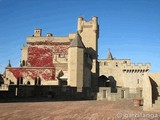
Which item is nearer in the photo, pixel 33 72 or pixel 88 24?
pixel 33 72

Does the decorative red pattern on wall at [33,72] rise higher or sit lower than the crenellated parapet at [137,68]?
lower

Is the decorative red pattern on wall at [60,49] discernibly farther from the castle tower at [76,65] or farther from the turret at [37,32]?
the castle tower at [76,65]

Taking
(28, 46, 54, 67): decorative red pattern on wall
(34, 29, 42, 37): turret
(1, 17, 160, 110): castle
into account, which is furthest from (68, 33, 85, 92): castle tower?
(34, 29, 42, 37): turret

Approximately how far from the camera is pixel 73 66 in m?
43.7

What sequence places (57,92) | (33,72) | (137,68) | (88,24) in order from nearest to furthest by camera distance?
(57,92), (33,72), (137,68), (88,24)

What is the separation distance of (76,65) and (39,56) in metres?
17.6

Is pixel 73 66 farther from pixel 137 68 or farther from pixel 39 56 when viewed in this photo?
pixel 137 68

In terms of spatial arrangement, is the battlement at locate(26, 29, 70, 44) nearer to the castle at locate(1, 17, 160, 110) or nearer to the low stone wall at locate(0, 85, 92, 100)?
the castle at locate(1, 17, 160, 110)

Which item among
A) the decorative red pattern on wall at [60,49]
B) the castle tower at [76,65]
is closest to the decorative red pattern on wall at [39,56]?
the decorative red pattern on wall at [60,49]

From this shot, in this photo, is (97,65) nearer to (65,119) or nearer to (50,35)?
(50,35)

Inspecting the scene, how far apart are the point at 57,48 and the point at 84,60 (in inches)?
571

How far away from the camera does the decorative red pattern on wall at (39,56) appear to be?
5856 cm

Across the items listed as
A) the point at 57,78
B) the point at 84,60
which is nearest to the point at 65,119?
the point at 84,60

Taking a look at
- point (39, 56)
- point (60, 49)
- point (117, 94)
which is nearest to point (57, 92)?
point (117, 94)
